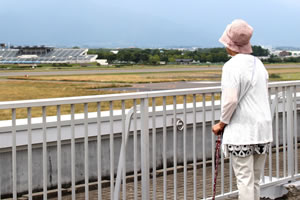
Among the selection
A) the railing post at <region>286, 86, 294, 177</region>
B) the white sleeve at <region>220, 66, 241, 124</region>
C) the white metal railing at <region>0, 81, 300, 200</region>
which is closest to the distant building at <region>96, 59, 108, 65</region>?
the white metal railing at <region>0, 81, 300, 200</region>

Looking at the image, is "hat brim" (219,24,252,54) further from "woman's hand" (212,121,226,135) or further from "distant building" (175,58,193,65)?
"distant building" (175,58,193,65)

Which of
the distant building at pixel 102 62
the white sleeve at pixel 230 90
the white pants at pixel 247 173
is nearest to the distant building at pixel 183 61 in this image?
the distant building at pixel 102 62

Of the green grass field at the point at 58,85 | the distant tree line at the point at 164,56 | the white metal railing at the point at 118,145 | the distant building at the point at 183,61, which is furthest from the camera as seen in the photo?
the distant building at the point at 183,61

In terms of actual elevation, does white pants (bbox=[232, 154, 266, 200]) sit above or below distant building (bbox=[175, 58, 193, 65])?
above

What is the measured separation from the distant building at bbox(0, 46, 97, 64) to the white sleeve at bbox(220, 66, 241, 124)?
110812mm

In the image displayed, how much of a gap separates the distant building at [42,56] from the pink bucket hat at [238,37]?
111 m

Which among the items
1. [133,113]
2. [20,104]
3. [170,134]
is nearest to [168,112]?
[133,113]

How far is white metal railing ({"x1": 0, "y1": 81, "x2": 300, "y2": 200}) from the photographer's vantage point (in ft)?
16.5

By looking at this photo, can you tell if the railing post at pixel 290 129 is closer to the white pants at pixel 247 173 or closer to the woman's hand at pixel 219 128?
the white pants at pixel 247 173

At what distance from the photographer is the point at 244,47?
4.68 metres

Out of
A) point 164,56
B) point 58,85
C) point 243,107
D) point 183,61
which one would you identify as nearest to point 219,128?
point 243,107

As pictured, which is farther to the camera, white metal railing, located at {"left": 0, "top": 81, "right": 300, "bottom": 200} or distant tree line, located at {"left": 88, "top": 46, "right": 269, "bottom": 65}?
distant tree line, located at {"left": 88, "top": 46, "right": 269, "bottom": 65}

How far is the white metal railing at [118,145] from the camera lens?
503 centimetres

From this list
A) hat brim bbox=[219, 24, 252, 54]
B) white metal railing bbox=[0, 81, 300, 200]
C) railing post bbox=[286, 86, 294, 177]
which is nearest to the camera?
hat brim bbox=[219, 24, 252, 54]
